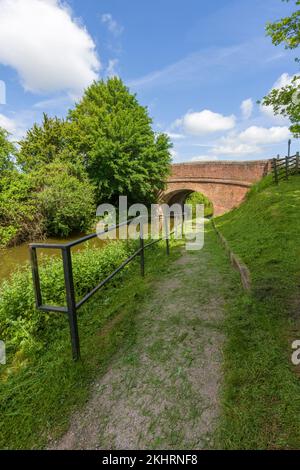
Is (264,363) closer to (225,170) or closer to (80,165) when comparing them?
(80,165)

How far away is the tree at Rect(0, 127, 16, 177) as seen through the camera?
1070 cm

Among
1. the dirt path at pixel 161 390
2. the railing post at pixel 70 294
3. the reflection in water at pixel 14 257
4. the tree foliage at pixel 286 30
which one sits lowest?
the reflection in water at pixel 14 257

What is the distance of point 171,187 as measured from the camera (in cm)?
2219

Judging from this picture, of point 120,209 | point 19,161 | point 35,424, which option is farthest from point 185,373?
point 120,209

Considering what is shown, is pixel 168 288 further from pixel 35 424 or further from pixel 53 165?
pixel 53 165

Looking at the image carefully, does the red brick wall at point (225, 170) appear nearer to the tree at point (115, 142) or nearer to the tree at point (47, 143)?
the tree at point (115, 142)

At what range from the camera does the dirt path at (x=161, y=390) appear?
134cm

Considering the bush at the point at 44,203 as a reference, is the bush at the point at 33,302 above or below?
below

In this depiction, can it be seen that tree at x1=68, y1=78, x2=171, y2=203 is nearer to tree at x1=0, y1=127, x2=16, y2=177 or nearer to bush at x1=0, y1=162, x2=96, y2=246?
bush at x1=0, y1=162, x2=96, y2=246

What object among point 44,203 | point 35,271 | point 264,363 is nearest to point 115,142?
point 44,203

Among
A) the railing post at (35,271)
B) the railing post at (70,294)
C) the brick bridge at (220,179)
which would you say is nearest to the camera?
the railing post at (70,294)

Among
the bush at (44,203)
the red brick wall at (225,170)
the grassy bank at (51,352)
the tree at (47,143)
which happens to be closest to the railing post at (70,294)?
the grassy bank at (51,352)

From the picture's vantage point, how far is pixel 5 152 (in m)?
10.8

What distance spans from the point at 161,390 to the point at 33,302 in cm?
258
